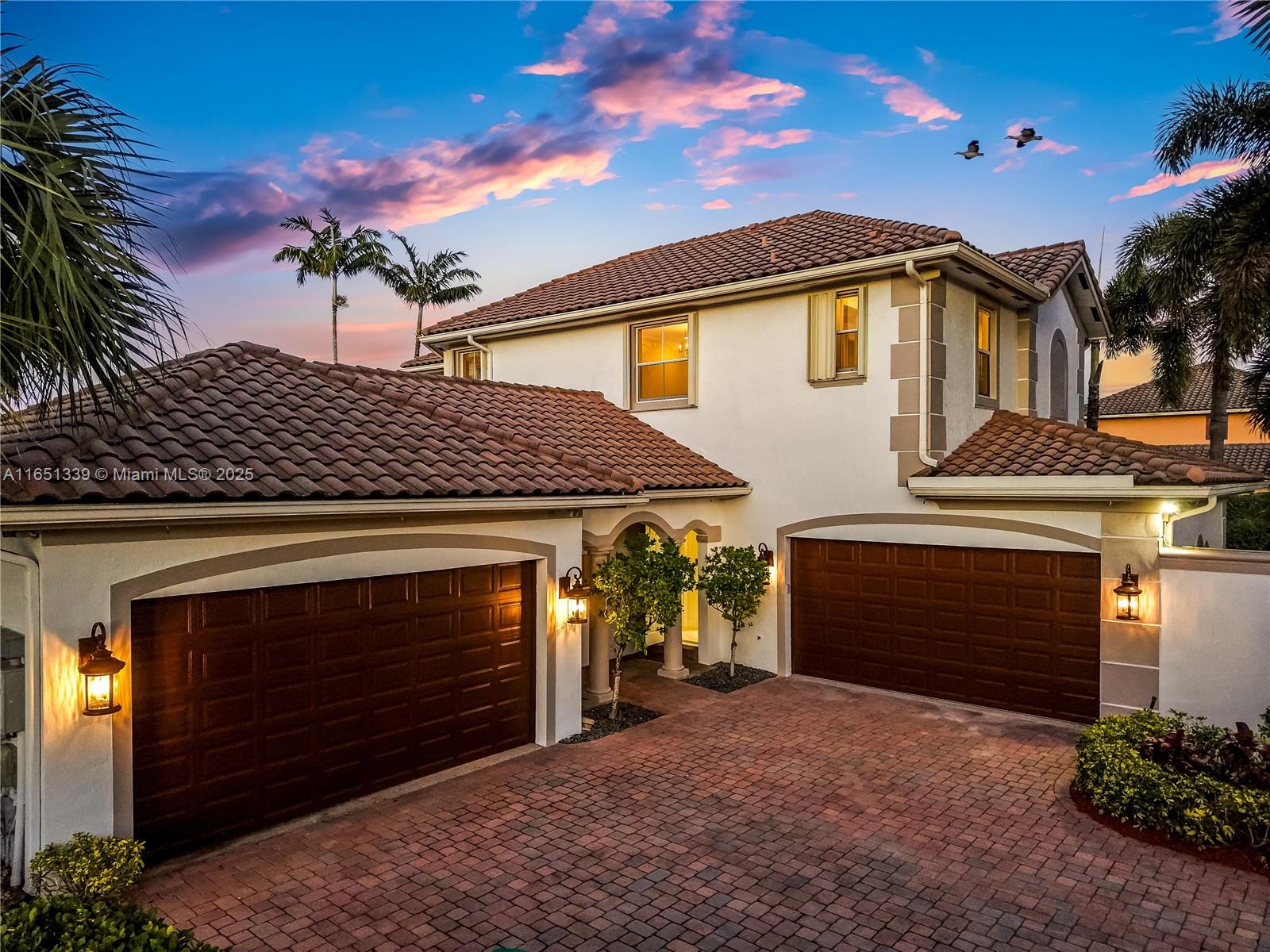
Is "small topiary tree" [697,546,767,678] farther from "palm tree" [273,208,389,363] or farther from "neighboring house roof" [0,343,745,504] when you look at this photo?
"palm tree" [273,208,389,363]

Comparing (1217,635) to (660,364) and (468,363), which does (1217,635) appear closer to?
(660,364)

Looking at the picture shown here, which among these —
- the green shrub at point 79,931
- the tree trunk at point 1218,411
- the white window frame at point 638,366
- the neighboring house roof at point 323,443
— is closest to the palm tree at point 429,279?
the white window frame at point 638,366

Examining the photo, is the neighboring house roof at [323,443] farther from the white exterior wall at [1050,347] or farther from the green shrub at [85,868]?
the white exterior wall at [1050,347]

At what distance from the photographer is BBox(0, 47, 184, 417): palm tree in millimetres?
4500

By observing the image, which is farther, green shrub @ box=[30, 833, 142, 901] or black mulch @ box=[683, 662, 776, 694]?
black mulch @ box=[683, 662, 776, 694]

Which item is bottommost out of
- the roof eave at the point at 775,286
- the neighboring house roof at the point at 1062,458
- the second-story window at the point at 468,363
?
the neighboring house roof at the point at 1062,458

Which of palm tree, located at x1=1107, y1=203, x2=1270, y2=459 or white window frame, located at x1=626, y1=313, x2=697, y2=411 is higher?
palm tree, located at x1=1107, y1=203, x2=1270, y2=459

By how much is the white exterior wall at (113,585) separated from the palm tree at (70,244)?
146 cm

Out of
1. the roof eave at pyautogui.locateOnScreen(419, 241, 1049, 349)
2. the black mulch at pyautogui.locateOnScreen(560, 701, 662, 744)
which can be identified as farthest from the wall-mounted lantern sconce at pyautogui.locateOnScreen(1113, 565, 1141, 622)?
the black mulch at pyautogui.locateOnScreen(560, 701, 662, 744)

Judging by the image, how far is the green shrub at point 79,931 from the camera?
12.6ft

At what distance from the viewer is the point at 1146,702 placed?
1005 centimetres

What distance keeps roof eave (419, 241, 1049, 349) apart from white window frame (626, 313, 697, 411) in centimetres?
34

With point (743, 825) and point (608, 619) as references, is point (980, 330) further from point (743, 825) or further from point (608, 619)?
point (743, 825)

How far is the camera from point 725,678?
1313cm
